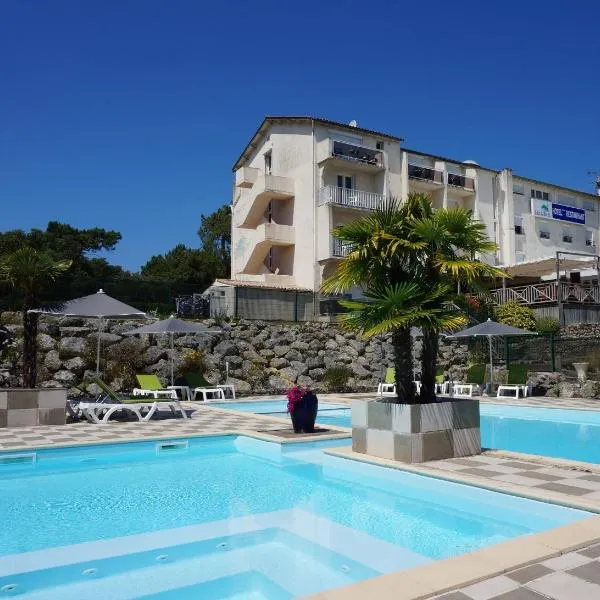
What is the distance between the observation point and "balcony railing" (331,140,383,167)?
30.7m

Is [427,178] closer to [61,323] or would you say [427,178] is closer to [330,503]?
[61,323]

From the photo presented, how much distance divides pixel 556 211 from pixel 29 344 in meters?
36.7

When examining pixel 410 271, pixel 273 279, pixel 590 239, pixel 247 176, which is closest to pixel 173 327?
pixel 410 271

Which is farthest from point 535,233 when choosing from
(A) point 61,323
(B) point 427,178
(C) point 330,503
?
(C) point 330,503

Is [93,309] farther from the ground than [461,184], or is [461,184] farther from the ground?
[461,184]

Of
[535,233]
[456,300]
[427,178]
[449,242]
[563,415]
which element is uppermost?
[427,178]

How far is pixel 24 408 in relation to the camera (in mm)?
11305

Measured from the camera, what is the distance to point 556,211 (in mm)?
39969

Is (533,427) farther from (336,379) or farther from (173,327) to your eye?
(336,379)

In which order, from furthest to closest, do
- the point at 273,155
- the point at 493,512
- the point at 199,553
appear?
the point at 273,155, the point at 493,512, the point at 199,553

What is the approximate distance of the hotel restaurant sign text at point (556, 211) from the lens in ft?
127

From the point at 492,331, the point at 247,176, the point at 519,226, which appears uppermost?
the point at 247,176

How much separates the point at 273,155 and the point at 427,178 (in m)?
9.52

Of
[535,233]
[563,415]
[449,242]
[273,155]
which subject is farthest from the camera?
[535,233]
